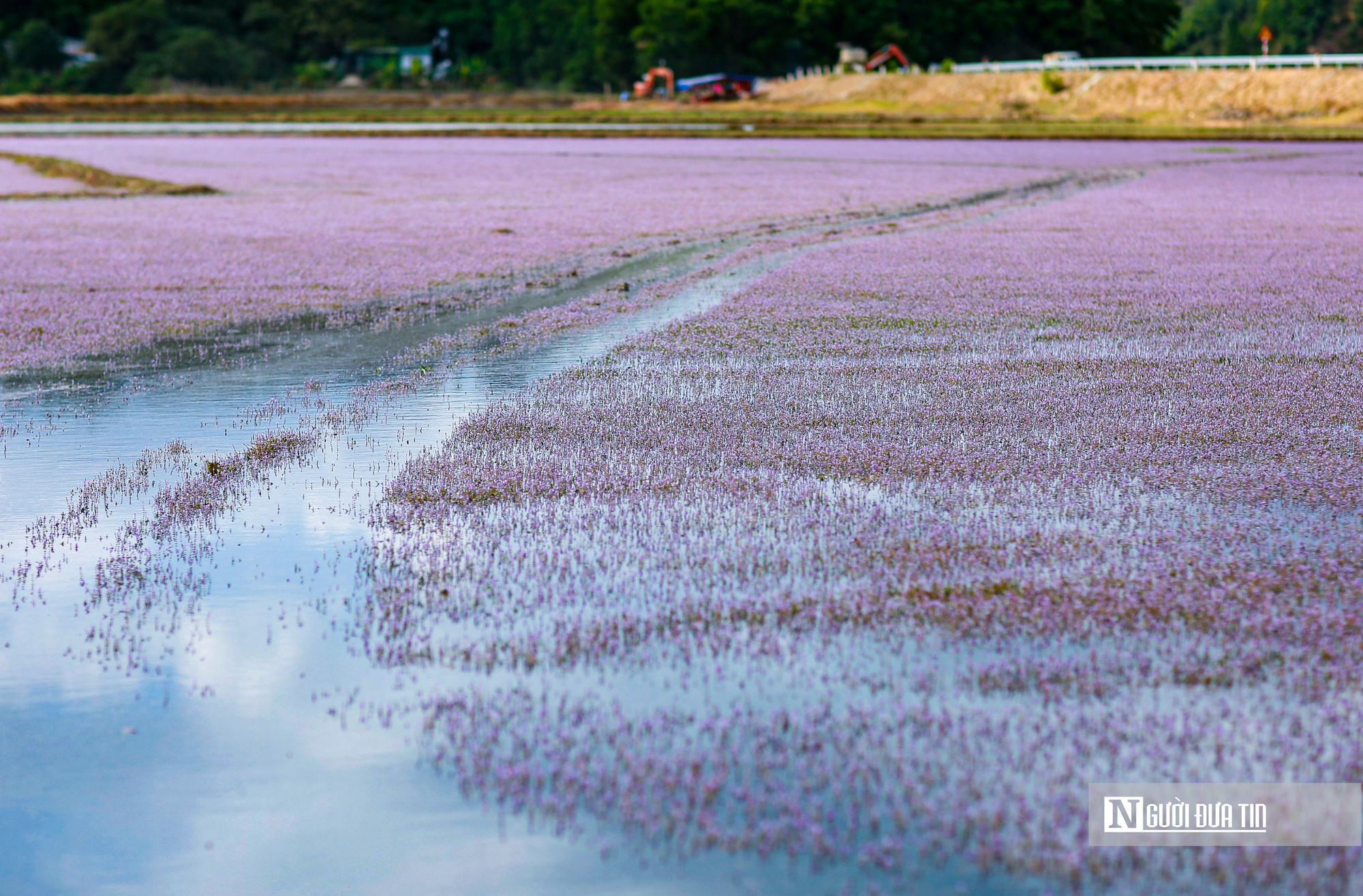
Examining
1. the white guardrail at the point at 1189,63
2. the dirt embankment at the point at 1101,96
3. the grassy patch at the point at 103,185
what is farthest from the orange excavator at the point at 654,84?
the grassy patch at the point at 103,185

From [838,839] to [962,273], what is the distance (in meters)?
14.1

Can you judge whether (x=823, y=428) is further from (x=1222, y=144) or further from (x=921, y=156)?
(x=1222, y=144)

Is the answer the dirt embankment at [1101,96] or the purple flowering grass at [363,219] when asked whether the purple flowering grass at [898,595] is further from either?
the dirt embankment at [1101,96]

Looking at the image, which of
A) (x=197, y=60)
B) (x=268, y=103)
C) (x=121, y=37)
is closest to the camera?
(x=268, y=103)

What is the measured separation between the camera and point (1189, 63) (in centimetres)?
8894

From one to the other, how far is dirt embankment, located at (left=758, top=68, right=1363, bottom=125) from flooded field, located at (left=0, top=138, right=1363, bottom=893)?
63.6m

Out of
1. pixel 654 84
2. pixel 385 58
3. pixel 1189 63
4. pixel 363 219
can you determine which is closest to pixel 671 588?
pixel 363 219

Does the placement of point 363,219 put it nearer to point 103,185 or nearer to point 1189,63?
point 103,185

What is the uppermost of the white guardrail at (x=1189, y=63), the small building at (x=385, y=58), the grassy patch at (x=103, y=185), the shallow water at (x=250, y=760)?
the small building at (x=385, y=58)

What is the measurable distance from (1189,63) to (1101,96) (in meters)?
5.89

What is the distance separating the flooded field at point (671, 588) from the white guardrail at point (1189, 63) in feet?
233

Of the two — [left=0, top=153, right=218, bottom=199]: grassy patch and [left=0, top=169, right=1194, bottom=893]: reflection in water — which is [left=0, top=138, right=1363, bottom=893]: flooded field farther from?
[left=0, top=153, right=218, bottom=199]: grassy patch

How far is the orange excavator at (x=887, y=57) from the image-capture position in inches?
4525

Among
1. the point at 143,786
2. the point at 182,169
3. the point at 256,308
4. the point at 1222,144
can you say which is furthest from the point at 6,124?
the point at 143,786
